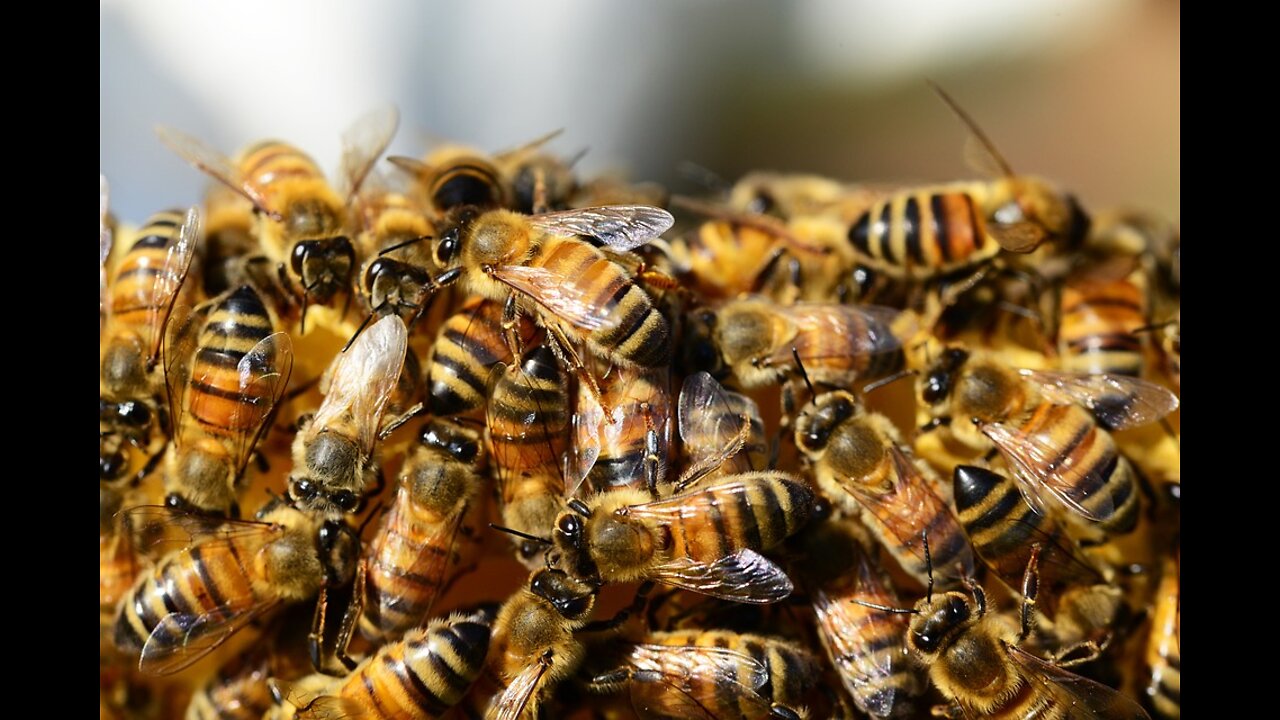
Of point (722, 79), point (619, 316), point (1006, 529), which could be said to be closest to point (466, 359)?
point (619, 316)

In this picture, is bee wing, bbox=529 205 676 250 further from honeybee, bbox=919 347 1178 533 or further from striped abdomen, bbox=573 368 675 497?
honeybee, bbox=919 347 1178 533

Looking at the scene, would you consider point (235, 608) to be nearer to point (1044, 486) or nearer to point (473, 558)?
point (473, 558)

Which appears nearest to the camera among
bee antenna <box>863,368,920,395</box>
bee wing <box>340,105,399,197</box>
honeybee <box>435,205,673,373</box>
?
honeybee <box>435,205,673,373</box>

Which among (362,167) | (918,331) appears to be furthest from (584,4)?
(918,331)

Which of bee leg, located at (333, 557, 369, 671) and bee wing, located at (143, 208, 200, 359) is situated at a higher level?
bee wing, located at (143, 208, 200, 359)

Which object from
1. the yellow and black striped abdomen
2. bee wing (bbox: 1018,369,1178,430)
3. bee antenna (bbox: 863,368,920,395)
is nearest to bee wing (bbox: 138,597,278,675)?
the yellow and black striped abdomen

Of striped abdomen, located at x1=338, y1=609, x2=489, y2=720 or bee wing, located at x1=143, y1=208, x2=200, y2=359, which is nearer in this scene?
striped abdomen, located at x1=338, y1=609, x2=489, y2=720
